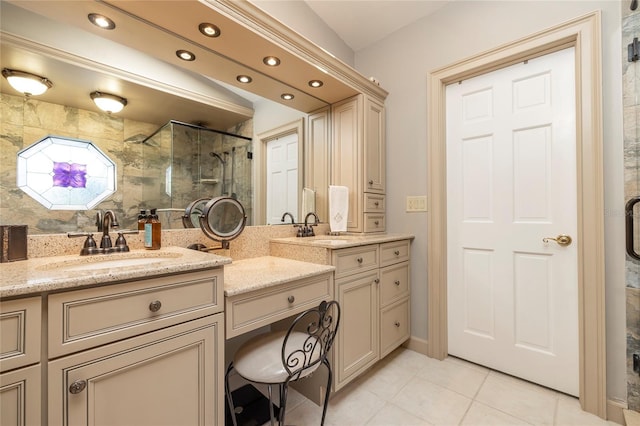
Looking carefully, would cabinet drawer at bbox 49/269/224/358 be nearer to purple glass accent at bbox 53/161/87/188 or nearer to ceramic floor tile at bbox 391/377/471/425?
purple glass accent at bbox 53/161/87/188

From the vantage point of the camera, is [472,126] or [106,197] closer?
[106,197]

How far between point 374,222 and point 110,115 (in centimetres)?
183

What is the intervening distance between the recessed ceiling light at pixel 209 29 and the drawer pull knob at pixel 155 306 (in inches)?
52.1

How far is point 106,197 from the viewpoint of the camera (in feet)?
4.36

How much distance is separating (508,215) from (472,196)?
0.27m

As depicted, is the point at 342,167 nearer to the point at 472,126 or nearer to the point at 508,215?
the point at 472,126

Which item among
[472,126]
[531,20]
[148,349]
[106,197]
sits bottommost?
[148,349]

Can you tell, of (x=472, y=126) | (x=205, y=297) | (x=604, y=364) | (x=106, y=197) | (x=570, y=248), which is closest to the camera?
(x=205, y=297)

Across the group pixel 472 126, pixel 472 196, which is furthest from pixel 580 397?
pixel 472 126

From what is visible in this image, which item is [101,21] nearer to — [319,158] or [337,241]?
[319,158]

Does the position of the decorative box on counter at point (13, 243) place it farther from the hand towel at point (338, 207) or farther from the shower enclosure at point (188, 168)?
the hand towel at point (338, 207)

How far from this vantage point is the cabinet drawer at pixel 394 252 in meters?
1.97

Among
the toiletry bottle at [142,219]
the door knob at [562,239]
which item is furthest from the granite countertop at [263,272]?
the door knob at [562,239]

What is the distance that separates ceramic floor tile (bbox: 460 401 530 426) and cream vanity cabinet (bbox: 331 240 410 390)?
22.5 inches
